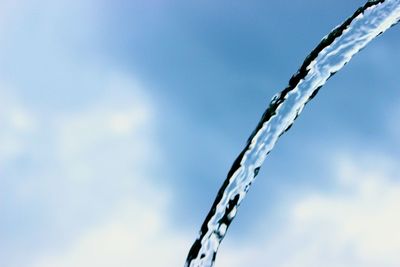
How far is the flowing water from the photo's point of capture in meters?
3.21

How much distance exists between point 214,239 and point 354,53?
166 centimetres

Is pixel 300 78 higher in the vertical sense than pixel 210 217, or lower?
higher

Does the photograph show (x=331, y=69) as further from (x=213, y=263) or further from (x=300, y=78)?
(x=213, y=263)

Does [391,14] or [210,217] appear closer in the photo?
[210,217]

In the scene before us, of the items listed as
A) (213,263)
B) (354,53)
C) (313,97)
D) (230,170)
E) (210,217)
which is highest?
(354,53)

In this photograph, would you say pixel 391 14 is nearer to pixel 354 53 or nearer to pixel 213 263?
pixel 354 53

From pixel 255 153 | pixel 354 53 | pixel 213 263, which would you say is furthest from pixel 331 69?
pixel 213 263

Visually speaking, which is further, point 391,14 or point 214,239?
point 391,14

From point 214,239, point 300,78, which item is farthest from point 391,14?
point 214,239

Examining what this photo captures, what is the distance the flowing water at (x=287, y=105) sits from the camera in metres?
3.21

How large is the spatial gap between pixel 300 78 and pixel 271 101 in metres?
0.26

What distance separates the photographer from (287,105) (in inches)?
129

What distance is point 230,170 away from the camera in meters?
3.28

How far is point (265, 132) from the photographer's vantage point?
329 cm
